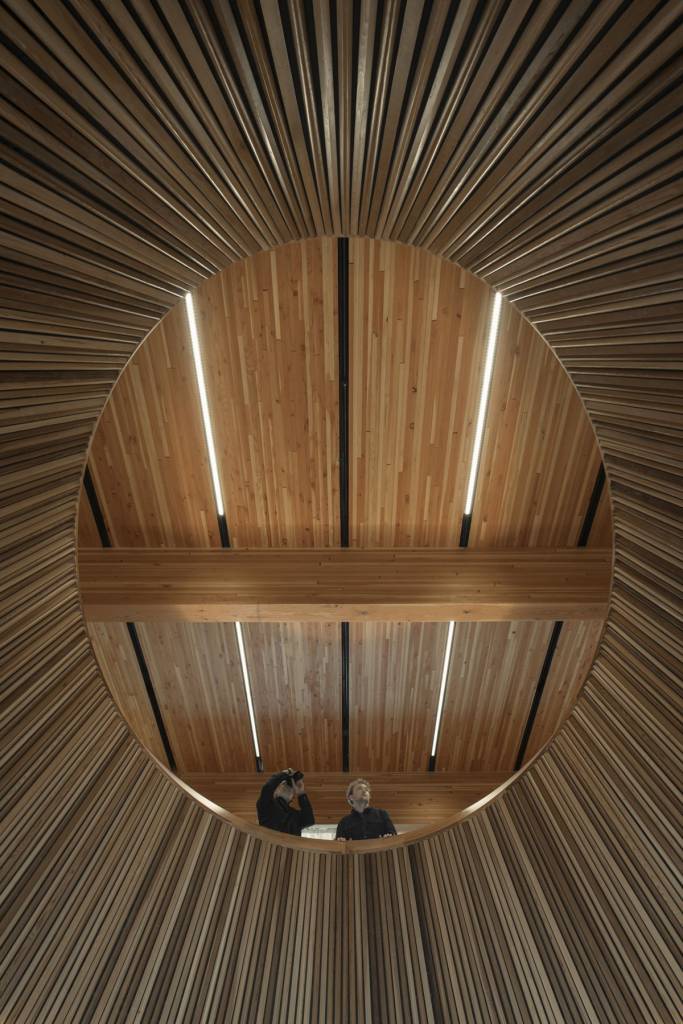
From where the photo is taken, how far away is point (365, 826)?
12.9 ft

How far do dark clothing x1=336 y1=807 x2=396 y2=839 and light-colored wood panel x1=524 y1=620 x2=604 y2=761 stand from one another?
2326 millimetres

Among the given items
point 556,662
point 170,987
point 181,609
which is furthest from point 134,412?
point 556,662

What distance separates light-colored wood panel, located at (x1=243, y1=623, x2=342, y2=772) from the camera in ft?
18.9

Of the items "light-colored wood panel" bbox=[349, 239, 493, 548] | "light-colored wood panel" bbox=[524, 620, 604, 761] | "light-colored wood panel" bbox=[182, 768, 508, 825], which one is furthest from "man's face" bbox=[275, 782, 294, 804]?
→ "light-colored wood panel" bbox=[182, 768, 508, 825]

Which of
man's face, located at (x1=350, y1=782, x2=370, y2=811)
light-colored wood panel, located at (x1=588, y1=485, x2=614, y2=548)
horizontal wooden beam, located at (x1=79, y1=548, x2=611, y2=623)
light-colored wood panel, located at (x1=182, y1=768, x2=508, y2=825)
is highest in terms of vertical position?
light-colored wood panel, located at (x1=588, y1=485, x2=614, y2=548)

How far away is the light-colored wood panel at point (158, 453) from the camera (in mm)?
4410

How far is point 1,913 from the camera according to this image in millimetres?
2314

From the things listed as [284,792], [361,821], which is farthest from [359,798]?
[284,792]

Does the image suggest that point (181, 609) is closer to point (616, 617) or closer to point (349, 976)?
point (349, 976)

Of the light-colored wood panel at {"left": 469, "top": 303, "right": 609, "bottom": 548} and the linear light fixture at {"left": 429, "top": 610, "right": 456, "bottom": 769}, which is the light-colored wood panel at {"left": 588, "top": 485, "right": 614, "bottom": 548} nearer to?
the light-colored wood panel at {"left": 469, "top": 303, "right": 609, "bottom": 548}

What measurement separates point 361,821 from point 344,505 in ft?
8.02

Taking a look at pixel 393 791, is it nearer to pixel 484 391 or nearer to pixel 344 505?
pixel 344 505

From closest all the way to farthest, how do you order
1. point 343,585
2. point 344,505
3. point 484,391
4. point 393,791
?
point 484,391 → point 343,585 → point 344,505 → point 393,791

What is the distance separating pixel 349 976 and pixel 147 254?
3.15m
